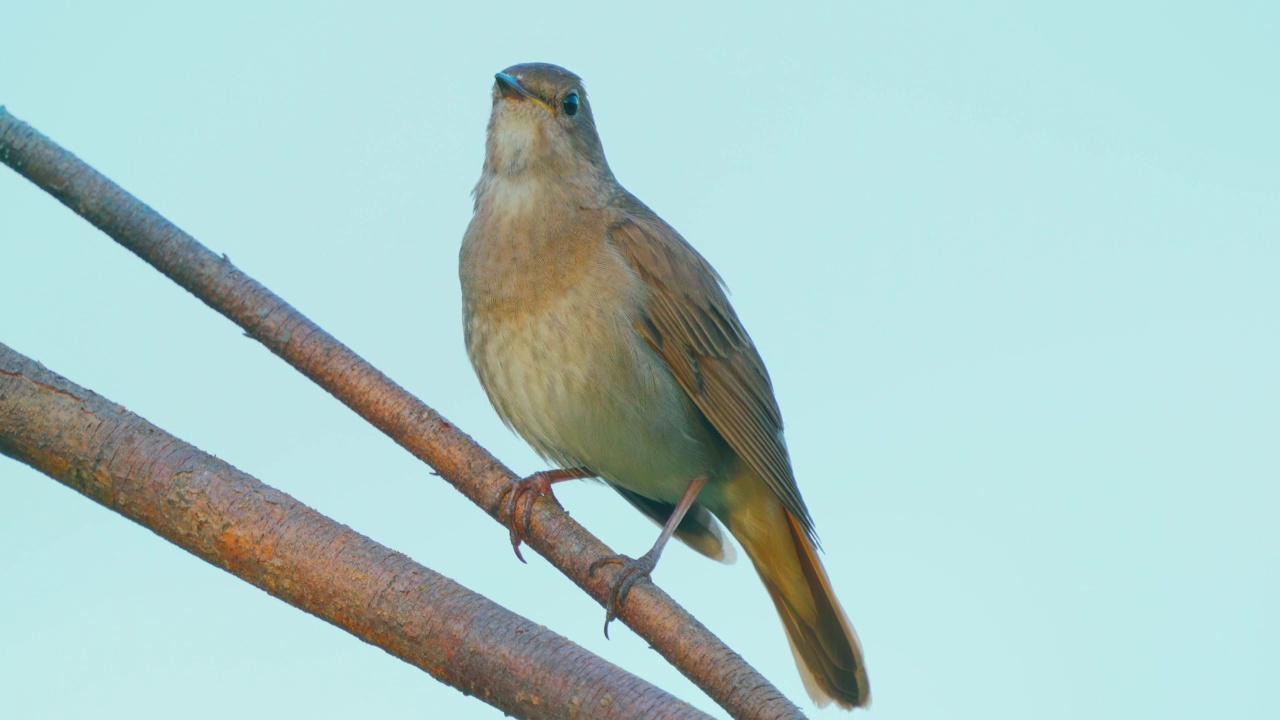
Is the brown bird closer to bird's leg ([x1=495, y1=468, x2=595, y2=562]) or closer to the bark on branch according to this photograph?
bird's leg ([x1=495, y1=468, x2=595, y2=562])

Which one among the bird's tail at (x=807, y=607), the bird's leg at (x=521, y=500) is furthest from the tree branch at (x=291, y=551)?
the bird's tail at (x=807, y=607)

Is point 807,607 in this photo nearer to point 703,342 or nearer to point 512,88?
point 703,342

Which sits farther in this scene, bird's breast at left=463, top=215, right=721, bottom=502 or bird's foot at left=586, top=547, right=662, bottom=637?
bird's breast at left=463, top=215, right=721, bottom=502

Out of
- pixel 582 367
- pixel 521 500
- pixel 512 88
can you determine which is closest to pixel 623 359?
pixel 582 367

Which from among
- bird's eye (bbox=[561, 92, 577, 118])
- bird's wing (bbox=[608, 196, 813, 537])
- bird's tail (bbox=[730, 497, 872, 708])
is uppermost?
bird's eye (bbox=[561, 92, 577, 118])

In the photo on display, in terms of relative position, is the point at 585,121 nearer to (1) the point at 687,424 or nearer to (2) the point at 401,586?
(1) the point at 687,424

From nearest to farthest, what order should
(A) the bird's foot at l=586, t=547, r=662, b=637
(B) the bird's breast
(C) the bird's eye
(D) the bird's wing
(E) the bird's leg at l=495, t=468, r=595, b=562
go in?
(A) the bird's foot at l=586, t=547, r=662, b=637 < (E) the bird's leg at l=495, t=468, r=595, b=562 < (B) the bird's breast < (D) the bird's wing < (C) the bird's eye

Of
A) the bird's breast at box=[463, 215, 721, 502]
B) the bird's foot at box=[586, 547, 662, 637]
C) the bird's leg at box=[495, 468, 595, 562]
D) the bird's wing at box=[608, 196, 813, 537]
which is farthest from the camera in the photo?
the bird's wing at box=[608, 196, 813, 537]

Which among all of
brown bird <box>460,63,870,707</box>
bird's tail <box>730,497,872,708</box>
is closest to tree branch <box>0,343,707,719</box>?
brown bird <box>460,63,870,707</box>
